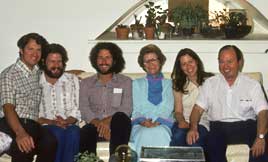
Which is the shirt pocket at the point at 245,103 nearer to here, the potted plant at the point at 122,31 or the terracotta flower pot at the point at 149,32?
the terracotta flower pot at the point at 149,32

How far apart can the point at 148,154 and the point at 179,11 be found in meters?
2.18

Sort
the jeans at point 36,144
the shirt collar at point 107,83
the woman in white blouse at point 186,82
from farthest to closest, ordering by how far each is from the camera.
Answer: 1. the shirt collar at point 107,83
2. the woman in white blouse at point 186,82
3. the jeans at point 36,144

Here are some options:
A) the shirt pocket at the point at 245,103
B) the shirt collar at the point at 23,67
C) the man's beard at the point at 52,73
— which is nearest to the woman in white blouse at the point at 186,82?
the shirt pocket at the point at 245,103

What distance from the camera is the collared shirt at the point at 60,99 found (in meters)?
3.96

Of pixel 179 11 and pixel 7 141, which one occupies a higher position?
pixel 179 11

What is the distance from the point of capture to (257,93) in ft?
12.1

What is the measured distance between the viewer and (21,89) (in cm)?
366

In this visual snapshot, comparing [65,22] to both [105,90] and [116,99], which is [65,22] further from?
[116,99]

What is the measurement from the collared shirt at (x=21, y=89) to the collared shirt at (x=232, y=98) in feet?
4.31

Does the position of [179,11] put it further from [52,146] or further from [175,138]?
[52,146]

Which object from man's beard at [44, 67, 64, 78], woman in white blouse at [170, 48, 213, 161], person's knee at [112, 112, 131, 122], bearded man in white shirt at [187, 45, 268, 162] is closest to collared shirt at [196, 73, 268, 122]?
bearded man in white shirt at [187, 45, 268, 162]

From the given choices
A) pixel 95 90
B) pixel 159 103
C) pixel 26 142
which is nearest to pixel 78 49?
pixel 95 90

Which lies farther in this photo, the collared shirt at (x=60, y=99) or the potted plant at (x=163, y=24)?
the potted plant at (x=163, y=24)

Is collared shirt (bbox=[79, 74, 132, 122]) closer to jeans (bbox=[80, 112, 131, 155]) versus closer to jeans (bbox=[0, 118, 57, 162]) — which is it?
jeans (bbox=[80, 112, 131, 155])
